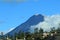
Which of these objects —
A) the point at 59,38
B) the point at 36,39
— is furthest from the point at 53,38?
the point at 36,39

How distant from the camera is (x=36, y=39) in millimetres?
91625

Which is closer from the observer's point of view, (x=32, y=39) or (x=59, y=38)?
(x=59, y=38)

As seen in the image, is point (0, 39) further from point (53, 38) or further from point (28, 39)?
point (53, 38)

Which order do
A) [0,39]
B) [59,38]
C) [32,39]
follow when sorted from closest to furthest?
[59,38] < [0,39] < [32,39]

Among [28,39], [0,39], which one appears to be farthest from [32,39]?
[0,39]

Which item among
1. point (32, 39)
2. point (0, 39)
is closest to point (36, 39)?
point (32, 39)

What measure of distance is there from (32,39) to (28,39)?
1326mm

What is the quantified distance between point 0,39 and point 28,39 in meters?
9.26

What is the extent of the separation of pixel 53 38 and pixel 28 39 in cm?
1918

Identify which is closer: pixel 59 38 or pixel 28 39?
pixel 59 38

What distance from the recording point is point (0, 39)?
8831 centimetres

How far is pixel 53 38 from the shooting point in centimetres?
7531

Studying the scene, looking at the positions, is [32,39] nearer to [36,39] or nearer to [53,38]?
[36,39]

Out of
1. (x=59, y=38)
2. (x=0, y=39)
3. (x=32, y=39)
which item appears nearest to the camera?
(x=59, y=38)
